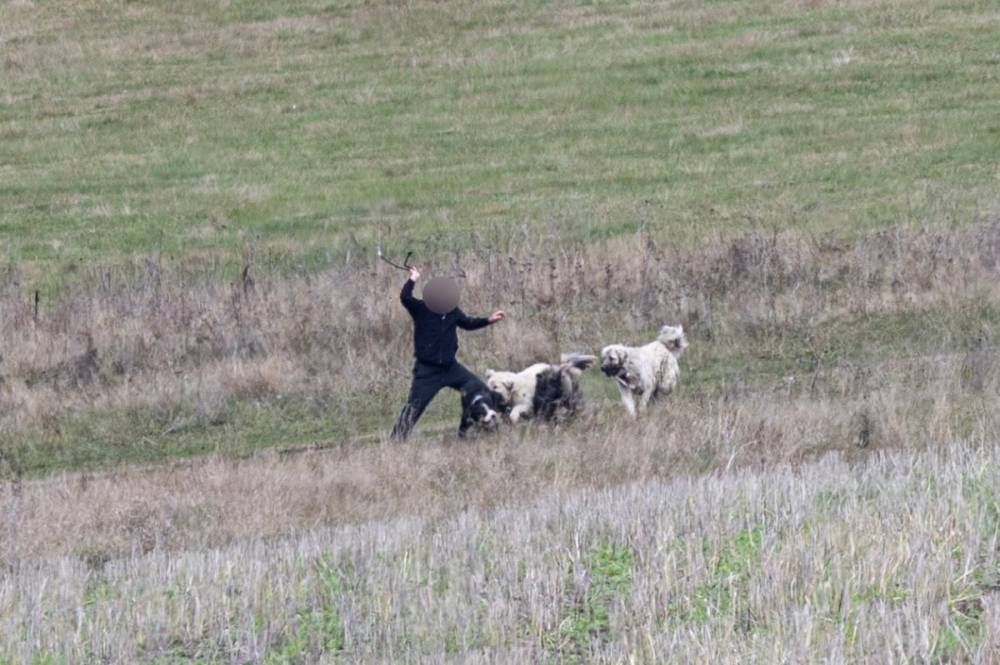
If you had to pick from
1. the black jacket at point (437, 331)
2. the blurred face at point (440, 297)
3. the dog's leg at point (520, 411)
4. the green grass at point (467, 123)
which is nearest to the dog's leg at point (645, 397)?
the dog's leg at point (520, 411)

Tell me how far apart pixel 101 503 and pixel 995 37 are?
2423 cm

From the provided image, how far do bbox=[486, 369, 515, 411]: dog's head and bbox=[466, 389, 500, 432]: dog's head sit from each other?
24cm

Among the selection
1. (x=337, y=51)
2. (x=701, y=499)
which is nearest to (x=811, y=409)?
(x=701, y=499)

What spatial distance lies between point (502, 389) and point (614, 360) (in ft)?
3.35

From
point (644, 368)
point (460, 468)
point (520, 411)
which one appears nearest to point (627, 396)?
point (644, 368)

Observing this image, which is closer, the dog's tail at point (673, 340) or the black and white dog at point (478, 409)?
the black and white dog at point (478, 409)

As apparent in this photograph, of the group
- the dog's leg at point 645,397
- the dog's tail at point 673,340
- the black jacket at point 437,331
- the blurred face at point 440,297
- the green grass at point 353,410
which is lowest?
the green grass at point 353,410

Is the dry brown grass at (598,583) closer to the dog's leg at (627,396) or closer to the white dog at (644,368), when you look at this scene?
the dog's leg at (627,396)

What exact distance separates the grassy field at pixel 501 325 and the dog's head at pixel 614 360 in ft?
1.85

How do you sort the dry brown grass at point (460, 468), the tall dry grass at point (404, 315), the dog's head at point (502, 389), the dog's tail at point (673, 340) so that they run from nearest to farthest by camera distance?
the dry brown grass at point (460, 468)
the dog's head at point (502, 389)
the dog's tail at point (673, 340)
the tall dry grass at point (404, 315)

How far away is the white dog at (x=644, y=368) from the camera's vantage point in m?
14.4

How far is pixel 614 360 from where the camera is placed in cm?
1441

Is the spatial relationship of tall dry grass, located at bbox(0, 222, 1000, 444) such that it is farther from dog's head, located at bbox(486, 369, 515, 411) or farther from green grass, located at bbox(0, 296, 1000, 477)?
dog's head, located at bbox(486, 369, 515, 411)

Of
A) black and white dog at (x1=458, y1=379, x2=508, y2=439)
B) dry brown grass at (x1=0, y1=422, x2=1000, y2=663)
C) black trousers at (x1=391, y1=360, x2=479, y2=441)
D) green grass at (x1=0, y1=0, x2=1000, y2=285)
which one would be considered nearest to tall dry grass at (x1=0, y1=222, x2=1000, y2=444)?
black trousers at (x1=391, y1=360, x2=479, y2=441)
